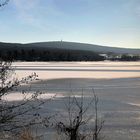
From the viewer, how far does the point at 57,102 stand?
1244 centimetres

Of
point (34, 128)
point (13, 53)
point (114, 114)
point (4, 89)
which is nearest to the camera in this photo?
point (4, 89)

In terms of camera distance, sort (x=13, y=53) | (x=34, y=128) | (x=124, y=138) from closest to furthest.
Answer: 1. (x=13, y=53)
2. (x=124, y=138)
3. (x=34, y=128)

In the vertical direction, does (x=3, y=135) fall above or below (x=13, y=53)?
below

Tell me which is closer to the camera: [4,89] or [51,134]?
[4,89]

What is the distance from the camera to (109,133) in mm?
7895

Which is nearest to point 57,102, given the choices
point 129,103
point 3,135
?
point 129,103

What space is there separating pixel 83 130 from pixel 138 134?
47.0 inches

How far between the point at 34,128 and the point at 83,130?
3.75 feet

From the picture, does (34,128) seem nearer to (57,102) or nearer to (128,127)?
(128,127)

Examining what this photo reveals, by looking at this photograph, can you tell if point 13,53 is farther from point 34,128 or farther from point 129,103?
point 129,103

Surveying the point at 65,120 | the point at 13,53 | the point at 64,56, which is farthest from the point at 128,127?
the point at 64,56

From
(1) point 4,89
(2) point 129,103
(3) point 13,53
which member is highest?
(3) point 13,53

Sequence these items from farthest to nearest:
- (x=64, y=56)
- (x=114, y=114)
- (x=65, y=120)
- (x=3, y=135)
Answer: (x=64, y=56) < (x=114, y=114) < (x=65, y=120) < (x=3, y=135)

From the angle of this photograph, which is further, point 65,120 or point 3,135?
point 65,120
